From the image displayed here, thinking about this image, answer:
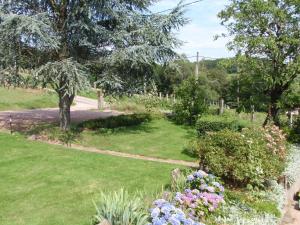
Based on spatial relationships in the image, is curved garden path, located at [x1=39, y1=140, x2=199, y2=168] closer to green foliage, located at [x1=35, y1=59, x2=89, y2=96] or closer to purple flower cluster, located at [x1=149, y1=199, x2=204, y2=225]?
green foliage, located at [x1=35, y1=59, x2=89, y2=96]

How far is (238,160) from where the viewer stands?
798 centimetres

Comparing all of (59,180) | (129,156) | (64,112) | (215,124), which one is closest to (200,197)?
(59,180)

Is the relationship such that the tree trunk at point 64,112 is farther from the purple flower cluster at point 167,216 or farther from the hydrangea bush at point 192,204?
the purple flower cluster at point 167,216

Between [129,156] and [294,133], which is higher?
[294,133]

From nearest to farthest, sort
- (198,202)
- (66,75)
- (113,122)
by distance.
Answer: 1. (198,202)
2. (66,75)
3. (113,122)

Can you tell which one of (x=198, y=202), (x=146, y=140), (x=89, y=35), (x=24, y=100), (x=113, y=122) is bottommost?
(x=146, y=140)

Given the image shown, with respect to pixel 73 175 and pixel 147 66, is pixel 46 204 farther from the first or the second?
pixel 147 66

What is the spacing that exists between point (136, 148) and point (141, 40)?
511 centimetres

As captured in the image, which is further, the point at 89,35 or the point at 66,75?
the point at 89,35

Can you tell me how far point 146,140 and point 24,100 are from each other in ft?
55.0

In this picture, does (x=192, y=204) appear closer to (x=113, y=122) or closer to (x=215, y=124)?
(x=215, y=124)

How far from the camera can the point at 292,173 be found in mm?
9875

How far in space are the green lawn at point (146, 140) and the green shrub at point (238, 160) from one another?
181 inches

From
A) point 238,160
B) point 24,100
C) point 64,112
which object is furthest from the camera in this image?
point 24,100
